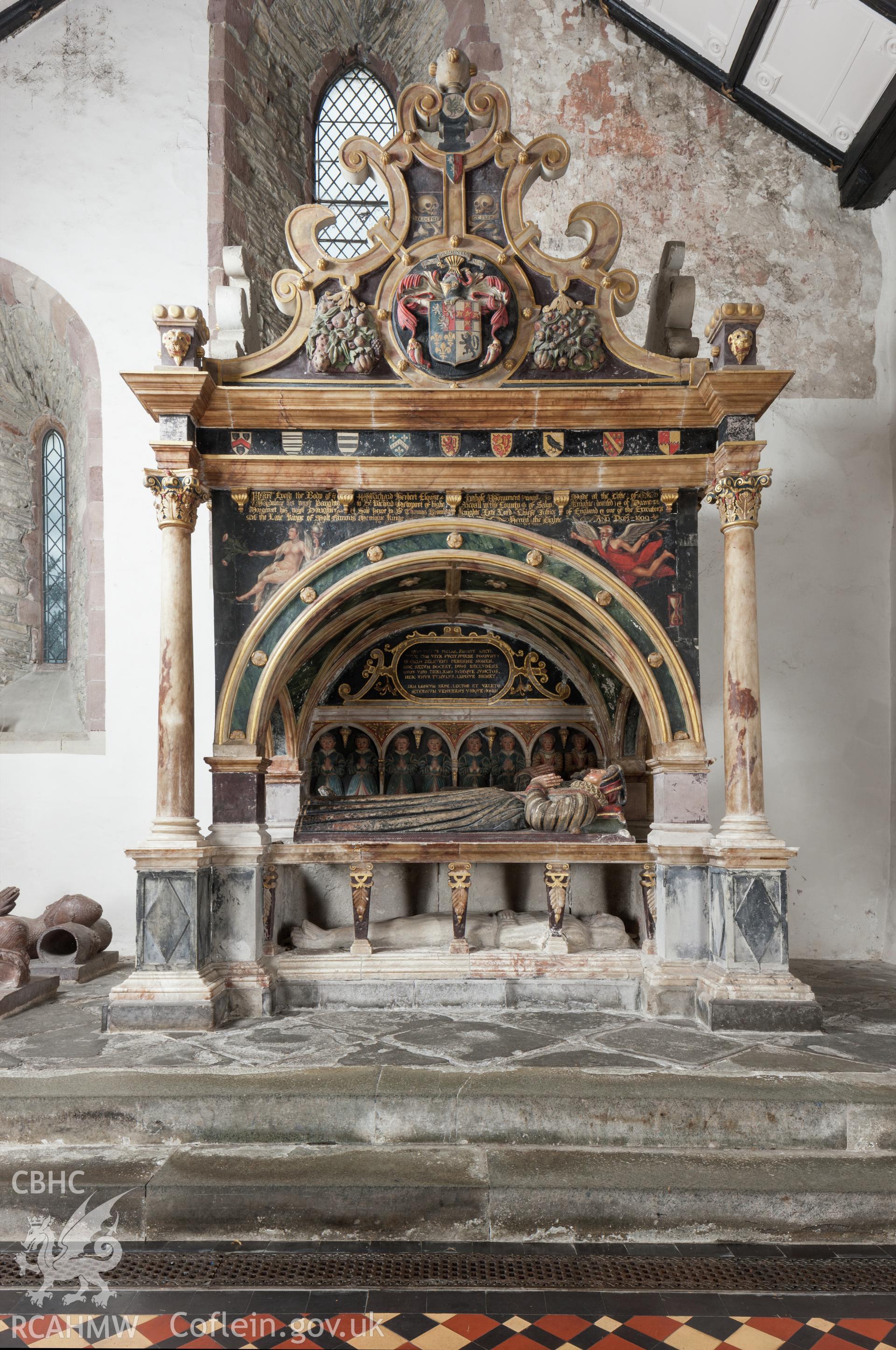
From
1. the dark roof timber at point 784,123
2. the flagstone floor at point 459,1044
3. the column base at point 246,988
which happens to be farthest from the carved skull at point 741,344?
the column base at point 246,988

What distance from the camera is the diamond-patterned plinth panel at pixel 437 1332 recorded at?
3.08 metres

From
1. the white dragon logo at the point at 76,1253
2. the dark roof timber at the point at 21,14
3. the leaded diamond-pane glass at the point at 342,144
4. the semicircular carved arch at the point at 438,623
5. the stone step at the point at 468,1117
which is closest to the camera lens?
the white dragon logo at the point at 76,1253

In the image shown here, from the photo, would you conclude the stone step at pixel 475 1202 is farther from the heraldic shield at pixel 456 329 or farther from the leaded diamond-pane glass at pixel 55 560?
the leaded diamond-pane glass at pixel 55 560

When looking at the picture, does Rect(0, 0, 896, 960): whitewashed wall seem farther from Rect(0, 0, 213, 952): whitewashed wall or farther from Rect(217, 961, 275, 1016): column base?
Rect(217, 961, 275, 1016): column base

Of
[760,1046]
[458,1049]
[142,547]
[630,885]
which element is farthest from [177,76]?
[760,1046]

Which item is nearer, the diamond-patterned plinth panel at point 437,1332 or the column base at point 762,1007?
the diamond-patterned plinth panel at point 437,1332

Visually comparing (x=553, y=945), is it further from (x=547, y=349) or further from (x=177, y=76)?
(x=177, y=76)

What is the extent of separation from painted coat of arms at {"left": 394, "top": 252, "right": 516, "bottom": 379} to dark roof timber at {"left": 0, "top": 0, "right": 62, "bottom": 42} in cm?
562

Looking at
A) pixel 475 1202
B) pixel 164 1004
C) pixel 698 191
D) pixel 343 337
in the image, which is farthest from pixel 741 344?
pixel 164 1004

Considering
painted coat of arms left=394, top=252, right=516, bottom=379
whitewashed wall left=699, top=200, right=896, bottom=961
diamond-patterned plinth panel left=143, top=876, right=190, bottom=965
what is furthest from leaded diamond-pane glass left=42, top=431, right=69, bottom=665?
whitewashed wall left=699, top=200, right=896, bottom=961

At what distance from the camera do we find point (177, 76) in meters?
8.91

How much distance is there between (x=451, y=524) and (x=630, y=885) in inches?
119

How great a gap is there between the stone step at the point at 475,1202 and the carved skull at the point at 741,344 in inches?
174

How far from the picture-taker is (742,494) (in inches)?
236
